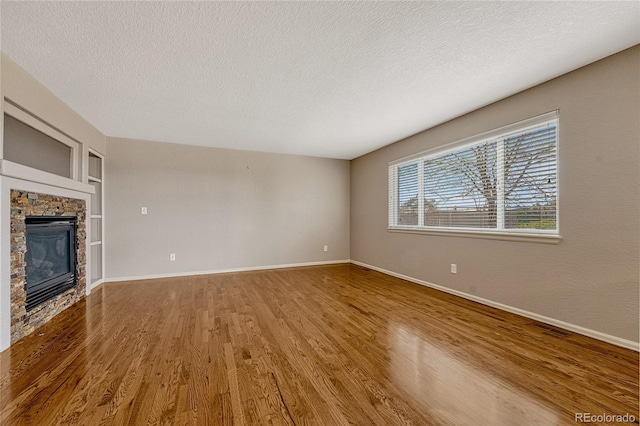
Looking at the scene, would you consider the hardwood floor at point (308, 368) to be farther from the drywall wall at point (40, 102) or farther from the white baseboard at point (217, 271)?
the drywall wall at point (40, 102)

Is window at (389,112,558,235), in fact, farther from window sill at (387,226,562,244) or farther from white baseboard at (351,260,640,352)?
white baseboard at (351,260,640,352)

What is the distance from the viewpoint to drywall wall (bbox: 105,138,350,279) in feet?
14.5

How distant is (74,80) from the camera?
8.34 feet

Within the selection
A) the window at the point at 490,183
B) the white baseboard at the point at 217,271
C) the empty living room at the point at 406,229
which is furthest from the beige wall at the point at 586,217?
the white baseboard at the point at 217,271

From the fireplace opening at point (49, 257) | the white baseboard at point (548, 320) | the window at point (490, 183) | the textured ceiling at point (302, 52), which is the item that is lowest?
the white baseboard at point (548, 320)

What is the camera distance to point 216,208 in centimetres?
498

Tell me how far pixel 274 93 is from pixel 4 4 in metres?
1.88

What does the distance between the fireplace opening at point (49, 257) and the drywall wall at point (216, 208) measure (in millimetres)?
1192

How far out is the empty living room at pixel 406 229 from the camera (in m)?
1.63

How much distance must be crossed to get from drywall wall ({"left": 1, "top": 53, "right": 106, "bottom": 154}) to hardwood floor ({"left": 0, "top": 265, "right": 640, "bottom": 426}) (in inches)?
81.8

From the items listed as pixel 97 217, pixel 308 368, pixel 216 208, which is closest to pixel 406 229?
pixel 308 368

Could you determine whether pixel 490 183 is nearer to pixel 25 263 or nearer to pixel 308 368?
pixel 308 368

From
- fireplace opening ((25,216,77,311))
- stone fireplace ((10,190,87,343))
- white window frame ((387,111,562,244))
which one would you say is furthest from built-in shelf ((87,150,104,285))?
white window frame ((387,111,562,244))

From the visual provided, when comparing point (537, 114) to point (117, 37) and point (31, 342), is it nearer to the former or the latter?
point (117, 37)
